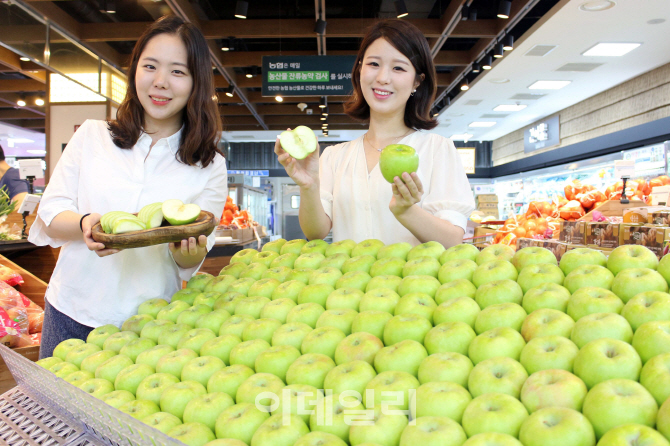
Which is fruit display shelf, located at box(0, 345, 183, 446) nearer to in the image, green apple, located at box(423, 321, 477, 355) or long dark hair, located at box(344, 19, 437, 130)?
green apple, located at box(423, 321, 477, 355)

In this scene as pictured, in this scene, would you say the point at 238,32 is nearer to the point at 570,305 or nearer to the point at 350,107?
the point at 350,107

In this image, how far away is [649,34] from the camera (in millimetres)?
6527

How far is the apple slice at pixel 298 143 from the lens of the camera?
1494mm

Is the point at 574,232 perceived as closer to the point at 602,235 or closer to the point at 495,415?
the point at 602,235

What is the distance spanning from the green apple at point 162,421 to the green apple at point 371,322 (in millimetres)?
433

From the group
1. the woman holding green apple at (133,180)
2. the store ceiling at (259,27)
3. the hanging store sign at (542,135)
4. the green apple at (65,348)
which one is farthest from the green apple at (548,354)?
the hanging store sign at (542,135)

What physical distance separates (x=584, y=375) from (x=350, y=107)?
1.57 meters

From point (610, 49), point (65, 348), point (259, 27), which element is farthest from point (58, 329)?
point (610, 49)

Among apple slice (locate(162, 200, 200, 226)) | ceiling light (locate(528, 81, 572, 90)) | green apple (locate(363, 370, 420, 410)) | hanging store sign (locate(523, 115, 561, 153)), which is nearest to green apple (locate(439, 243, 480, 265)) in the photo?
green apple (locate(363, 370, 420, 410))

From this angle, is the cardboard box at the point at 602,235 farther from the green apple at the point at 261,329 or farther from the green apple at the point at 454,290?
the green apple at the point at 261,329

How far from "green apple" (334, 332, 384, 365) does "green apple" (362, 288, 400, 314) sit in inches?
5.2

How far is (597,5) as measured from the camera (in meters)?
5.52

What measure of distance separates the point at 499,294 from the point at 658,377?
39 centimetres

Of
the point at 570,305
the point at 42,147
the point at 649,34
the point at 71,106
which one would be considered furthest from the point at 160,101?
the point at 42,147
